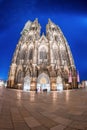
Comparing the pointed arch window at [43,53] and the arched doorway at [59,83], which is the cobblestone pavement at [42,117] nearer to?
the arched doorway at [59,83]

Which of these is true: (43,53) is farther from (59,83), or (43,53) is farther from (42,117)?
(42,117)

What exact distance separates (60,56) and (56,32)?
14.3 m

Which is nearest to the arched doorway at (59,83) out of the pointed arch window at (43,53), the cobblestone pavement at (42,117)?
the pointed arch window at (43,53)

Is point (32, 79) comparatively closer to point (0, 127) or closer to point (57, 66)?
point (57, 66)

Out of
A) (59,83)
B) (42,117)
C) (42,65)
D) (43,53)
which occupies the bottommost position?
(59,83)

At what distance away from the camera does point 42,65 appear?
44812mm

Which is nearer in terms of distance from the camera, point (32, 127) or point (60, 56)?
point (32, 127)

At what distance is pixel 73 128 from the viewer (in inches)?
119

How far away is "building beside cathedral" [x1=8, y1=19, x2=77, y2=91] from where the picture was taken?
42.1 m

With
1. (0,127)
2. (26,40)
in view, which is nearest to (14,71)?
(26,40)

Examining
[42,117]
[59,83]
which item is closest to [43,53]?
[59,83]

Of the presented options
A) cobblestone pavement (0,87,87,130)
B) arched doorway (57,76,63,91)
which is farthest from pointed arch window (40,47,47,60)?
cobblestone pavement (0,87,87,130)

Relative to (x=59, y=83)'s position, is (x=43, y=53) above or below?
above

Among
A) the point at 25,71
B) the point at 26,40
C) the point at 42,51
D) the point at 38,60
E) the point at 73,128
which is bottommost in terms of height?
the point at 73,128
